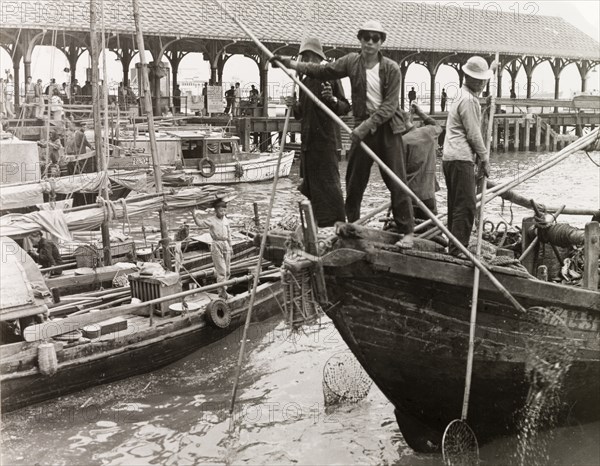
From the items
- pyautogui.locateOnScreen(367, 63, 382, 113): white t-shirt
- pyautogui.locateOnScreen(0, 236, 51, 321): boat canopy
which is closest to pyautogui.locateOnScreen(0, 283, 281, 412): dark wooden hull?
pyautogui.locateOnScreen(0, 236, 51, 321): boat canopy

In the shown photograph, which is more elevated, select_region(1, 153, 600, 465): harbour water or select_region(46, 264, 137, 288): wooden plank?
select_region(46, 264, 137, 288): wooden plank

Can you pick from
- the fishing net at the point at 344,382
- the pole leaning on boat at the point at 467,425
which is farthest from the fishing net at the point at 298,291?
the fishing net at the point at 344,382

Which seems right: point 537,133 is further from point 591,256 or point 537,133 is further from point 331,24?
point 591,256

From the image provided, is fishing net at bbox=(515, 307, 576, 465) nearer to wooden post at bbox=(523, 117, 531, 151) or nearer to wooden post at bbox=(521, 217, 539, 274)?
wooden post at bbox=(521, 217, 539, 274)

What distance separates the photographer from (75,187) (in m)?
14.0

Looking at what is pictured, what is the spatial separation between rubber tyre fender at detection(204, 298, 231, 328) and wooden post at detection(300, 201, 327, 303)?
504 centimetres

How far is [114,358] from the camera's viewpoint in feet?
32.1

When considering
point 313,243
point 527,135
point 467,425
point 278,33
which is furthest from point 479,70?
point 527,135

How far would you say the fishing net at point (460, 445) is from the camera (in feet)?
22.6

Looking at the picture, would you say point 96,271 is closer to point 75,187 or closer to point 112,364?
point 75,187

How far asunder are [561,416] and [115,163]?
18218 mm

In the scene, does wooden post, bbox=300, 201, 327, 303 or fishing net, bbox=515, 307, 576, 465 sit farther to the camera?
fishing net, bbox=515, 307, 576, 465

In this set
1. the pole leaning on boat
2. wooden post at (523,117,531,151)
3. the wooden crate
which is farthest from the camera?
wooden post at (523,117,531,151)

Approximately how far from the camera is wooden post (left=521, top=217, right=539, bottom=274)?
8.73 metres
